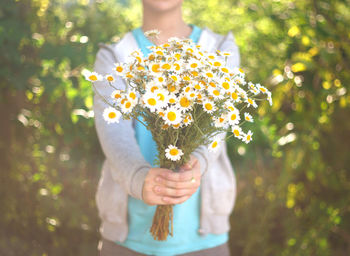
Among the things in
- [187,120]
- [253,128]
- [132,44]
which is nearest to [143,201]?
[187,120]

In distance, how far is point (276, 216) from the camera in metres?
2.17

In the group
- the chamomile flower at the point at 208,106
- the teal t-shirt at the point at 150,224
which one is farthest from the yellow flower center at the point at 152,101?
the teal t-shirt at the point at 150,224

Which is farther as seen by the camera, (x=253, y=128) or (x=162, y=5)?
(x=253, y=128)

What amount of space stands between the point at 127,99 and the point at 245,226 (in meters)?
1.56

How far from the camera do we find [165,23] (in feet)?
4.06

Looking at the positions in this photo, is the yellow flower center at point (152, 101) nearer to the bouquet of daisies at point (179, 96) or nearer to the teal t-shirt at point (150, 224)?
the bouquet of daisies at point (179, 96)

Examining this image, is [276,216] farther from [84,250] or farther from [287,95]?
[84,250]

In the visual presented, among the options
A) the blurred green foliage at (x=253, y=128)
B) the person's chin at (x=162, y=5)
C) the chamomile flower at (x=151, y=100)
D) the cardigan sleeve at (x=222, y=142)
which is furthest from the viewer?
the blurred green foliage at (x=253, y=128)

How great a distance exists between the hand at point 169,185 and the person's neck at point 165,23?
0.47m

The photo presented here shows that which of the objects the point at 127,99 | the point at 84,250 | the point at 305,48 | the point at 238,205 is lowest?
the point at 84,250

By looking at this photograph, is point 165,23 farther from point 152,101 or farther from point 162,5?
point 152,101

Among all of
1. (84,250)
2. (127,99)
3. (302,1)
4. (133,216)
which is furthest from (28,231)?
(302,1)

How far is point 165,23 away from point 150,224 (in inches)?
25.6

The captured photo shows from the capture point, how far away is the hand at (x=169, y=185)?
942 mm
